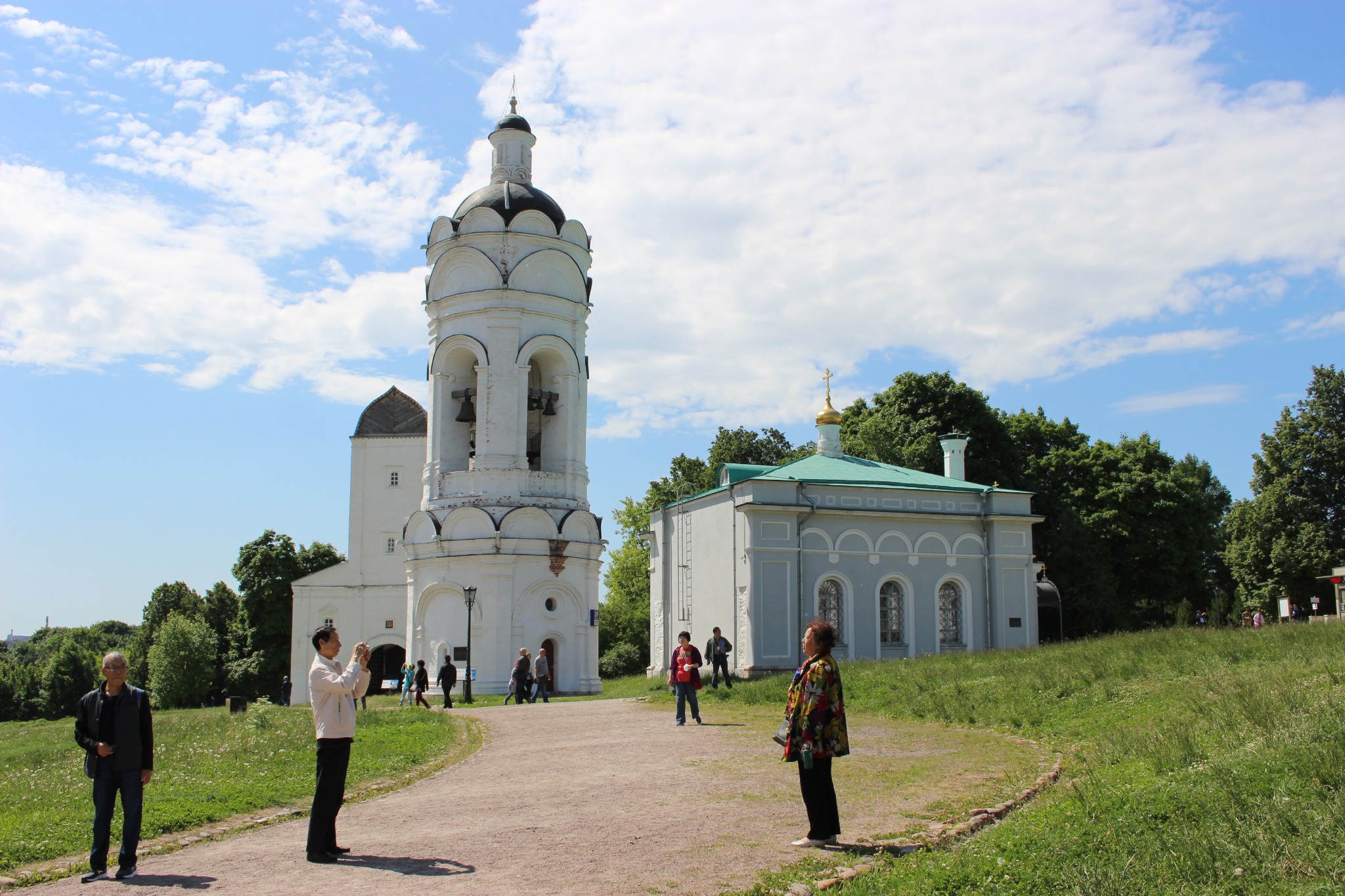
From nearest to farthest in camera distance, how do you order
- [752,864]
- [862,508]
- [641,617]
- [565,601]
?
[752,864]
[862,508]
[565,601]
[641,617]

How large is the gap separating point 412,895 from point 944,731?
9317 millimetres

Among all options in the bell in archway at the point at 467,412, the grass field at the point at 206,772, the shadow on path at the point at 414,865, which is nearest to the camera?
the shadow on path at the point at 414,865

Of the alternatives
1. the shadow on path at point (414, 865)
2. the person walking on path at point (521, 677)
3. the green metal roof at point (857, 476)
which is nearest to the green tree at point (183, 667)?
the person walking on path at point (521, 677)

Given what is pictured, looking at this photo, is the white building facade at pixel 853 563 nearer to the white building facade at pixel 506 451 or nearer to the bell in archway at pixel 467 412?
the white building facade at pixel 506 451

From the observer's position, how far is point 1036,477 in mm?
46844

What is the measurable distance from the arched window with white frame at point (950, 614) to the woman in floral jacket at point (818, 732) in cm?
2390

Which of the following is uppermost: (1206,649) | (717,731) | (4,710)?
(1206,649)

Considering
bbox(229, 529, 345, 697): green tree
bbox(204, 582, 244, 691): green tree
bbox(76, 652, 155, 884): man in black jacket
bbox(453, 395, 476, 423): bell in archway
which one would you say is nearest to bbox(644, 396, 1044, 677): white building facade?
bbox(453, 395, 476, 423): bell in archway

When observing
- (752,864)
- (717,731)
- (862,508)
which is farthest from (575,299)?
(752,864)

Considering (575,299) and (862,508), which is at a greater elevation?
(575,299)

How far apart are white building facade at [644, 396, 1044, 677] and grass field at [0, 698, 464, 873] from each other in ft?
34.3

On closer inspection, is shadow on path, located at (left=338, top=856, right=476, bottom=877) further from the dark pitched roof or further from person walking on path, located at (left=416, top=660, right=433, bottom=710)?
the dark pitched roof

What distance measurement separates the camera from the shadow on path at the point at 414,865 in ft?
23.7

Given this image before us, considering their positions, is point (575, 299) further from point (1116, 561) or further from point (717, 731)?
point (1116, 561)
